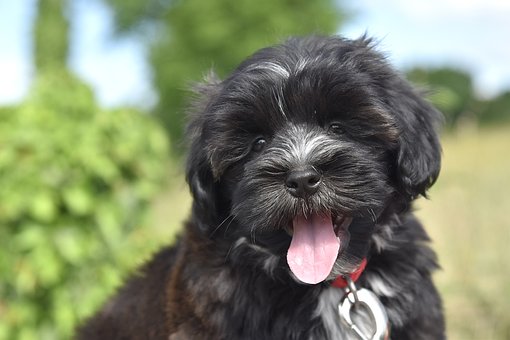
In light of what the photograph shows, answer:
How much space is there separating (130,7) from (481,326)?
3214 centimetres

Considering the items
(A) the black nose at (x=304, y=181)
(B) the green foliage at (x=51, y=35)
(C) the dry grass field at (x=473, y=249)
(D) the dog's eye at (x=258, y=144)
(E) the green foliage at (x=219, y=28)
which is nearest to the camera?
(A) the black nose at (x=304, y=181)

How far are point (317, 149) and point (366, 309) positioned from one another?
914 millimetres

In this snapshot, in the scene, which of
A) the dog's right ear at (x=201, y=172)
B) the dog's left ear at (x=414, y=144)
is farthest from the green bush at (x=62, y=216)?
the dog's left ear at (x=414, y=144)

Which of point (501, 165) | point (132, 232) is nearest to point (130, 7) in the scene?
point (501, 165)

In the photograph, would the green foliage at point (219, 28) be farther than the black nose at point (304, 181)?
Yes

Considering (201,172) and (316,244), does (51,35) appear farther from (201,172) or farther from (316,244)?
(316,244)

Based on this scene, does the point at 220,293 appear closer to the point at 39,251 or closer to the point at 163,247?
the point at 163,247

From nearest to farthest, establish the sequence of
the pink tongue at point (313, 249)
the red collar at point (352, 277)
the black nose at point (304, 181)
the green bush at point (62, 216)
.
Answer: the black nose at point (304, 181), the pink tongue at point (313, 249), the red collar at point (352, 277), the green bush at point (62, 216)

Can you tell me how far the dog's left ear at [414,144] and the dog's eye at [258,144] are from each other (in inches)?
24.4

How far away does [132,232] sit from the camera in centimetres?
677

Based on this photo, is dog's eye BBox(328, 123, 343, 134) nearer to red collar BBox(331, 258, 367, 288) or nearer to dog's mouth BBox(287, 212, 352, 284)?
dog's mouth BBox(287, 212, 352, 284)

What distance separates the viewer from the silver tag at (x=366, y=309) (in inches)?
131

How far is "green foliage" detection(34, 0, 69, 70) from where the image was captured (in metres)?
31.8

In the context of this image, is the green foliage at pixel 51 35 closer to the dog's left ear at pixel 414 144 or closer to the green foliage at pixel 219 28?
the green foliage at pixel 219 28
